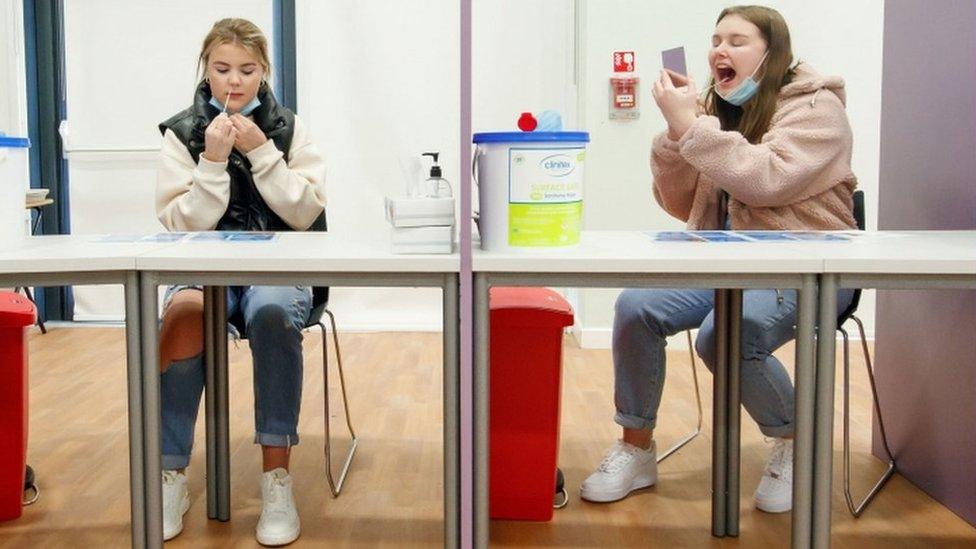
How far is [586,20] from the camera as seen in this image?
12.2 feet

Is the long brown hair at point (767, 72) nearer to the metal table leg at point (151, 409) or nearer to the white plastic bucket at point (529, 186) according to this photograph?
the white plastic bucket at point (529, 186)

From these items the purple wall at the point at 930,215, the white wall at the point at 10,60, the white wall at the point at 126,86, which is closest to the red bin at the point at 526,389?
the purple wall at the point at 930,215

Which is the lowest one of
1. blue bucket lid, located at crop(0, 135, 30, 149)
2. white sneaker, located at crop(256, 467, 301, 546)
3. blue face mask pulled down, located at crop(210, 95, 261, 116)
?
white sneaker, located at crop(256, 467, 301, 546)

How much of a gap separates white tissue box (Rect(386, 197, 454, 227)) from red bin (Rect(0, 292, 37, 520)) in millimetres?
819

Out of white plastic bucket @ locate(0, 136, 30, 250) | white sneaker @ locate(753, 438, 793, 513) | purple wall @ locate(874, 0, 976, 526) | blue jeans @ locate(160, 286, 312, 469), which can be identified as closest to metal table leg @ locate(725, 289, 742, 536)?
white sneaker @ locate(753, 438, 793, 513)

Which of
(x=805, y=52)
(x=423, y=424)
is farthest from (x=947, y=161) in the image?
(x=805, y=52)

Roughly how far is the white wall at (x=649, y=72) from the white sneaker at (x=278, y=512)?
83.6 inches

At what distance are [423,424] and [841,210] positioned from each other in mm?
1290

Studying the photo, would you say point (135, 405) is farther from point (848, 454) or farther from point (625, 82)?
point (625, 82)

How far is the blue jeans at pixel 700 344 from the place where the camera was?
187cm

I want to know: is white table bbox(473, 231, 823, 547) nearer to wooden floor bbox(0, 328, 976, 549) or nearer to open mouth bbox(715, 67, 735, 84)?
wooden floor bbox(0, 328, 976, 549)

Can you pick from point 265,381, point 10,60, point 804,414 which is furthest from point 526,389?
Answer: point 10,60

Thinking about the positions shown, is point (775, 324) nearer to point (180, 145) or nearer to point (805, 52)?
point (180, 145)

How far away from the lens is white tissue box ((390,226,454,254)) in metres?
1.47
